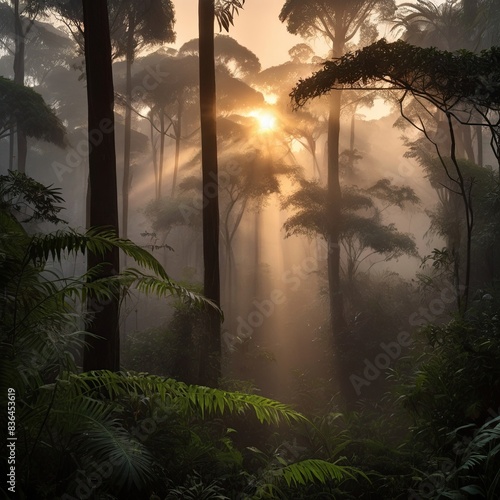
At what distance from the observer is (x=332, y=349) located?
15.0 m

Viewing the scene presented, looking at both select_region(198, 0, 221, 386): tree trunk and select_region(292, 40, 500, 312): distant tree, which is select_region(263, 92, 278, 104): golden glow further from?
select_region(292, 40, 500, 312): distant tree

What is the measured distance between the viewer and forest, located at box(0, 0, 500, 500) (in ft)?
12.8

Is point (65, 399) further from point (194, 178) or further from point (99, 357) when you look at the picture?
point (194, 178)

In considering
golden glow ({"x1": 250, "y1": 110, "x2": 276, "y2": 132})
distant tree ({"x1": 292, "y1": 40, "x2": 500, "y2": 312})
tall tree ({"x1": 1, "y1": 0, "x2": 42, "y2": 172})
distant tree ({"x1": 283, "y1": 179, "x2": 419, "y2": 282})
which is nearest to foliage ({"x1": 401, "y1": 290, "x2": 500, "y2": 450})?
distant tree ({"x1": 292, "y1": 40, "x2": 500, "y2": 312})

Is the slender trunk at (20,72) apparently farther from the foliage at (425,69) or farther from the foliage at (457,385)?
the foliage at (457,385)

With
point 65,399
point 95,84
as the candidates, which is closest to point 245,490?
point 65,399

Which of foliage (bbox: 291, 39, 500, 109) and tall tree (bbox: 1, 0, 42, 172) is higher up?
tall tree (bbox: 1, 0, 42, 172)

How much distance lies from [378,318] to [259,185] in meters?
8.15

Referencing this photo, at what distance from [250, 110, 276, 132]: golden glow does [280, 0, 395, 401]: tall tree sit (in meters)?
7.01

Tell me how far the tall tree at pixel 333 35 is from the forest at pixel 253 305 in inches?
2.6

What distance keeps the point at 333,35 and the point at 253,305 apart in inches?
451

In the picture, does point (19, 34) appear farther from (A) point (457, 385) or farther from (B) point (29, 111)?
(A) point (457, 385)

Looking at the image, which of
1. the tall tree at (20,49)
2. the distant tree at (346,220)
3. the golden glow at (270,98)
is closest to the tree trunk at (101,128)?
the distant tree at (346,220)

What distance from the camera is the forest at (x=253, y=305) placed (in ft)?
12.8
